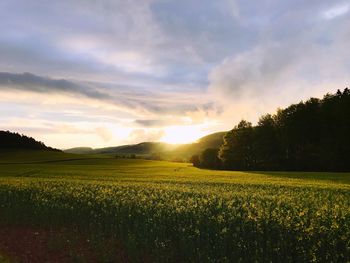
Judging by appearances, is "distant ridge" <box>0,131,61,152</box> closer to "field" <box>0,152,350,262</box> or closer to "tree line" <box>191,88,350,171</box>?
"tree line" <box>191,88,350,171</box>

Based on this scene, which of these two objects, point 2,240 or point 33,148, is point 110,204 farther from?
point 33,148

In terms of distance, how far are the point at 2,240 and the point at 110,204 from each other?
15.0ft

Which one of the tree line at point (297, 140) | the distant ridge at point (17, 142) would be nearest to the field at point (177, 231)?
the tree line at point (297, 140)

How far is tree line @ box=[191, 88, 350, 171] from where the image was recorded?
73.6 meters

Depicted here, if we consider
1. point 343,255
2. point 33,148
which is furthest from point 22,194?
point 33,148

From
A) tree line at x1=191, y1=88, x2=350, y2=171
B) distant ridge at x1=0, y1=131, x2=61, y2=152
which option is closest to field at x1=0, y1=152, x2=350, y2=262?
tree line at x1=191, y1=88, x2=350, y2=171

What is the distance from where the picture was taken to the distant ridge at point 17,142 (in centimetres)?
14414

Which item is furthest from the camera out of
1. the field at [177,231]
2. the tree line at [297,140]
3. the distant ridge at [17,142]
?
the distant ridge at [17,142]

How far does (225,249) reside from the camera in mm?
12266

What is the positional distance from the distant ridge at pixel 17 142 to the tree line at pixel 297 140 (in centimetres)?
7878

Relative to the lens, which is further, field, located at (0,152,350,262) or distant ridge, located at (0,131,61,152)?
distant ridge, located at (0,131,61,152)

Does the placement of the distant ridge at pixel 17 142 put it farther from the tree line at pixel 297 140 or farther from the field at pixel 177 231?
the field at pixel 177 231

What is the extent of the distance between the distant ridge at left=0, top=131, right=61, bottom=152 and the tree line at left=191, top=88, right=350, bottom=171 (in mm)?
78782

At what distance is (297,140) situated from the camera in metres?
82.8
